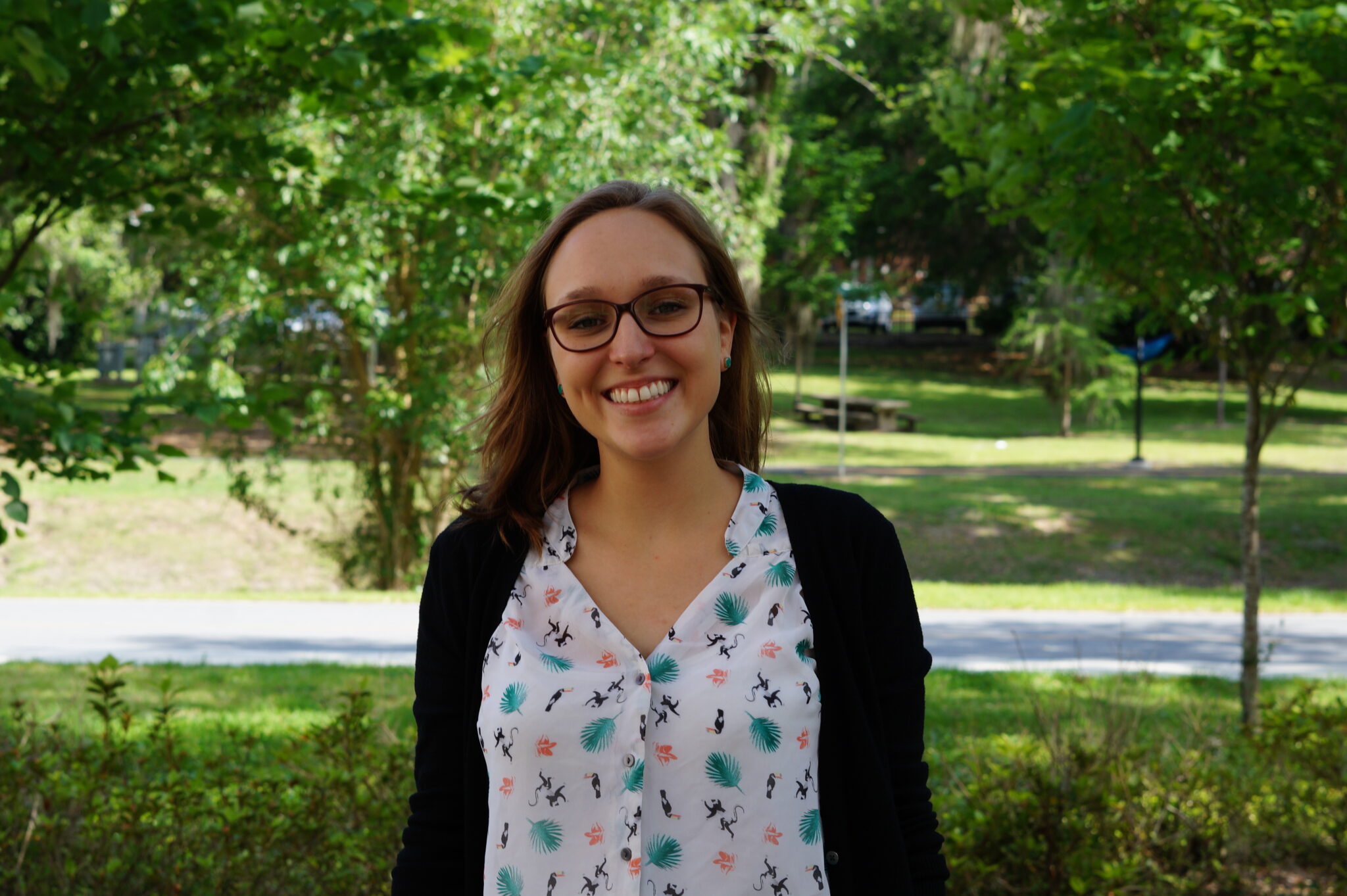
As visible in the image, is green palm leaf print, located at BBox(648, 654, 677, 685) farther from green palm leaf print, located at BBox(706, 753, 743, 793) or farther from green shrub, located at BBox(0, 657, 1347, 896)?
green shrub, located at BBox(0, 657, 1347, 896)

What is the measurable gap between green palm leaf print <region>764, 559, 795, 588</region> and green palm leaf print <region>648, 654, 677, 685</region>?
0.67 ft

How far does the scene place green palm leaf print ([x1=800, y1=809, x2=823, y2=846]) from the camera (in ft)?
6.18

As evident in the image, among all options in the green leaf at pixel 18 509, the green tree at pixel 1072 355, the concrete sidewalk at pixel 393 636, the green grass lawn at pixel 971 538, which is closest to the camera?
the green leaf at pixel 18 509

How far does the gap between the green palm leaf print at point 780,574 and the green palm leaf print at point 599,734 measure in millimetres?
325

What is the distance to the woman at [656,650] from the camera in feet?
6.08

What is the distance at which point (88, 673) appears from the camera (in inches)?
Answer: 308

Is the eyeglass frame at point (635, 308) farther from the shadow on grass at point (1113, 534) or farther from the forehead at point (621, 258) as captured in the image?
the shadow on grass at point (1113, 534)

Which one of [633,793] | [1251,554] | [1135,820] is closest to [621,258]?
[633,793]

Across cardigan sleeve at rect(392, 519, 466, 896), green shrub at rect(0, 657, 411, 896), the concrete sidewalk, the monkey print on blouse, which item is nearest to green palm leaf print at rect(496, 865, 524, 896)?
the monkey print on blouse

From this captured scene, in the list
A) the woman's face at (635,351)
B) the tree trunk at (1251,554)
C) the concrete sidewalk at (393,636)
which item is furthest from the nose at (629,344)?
the concrete sidewalk at (393,636)

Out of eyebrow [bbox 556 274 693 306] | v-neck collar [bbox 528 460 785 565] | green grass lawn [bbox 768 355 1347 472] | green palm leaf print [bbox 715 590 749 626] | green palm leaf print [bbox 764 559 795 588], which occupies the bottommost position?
green grass lawn [bbox 768 355 1347 472]

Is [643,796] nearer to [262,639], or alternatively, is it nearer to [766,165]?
[262,639]

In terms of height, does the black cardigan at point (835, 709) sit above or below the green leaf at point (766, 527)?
below

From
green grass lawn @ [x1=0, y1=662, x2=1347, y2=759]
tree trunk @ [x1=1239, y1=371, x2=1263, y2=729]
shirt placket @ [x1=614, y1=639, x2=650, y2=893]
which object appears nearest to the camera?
shirt placket @ [x1=614, y1=639, x2=650, y2=893]
